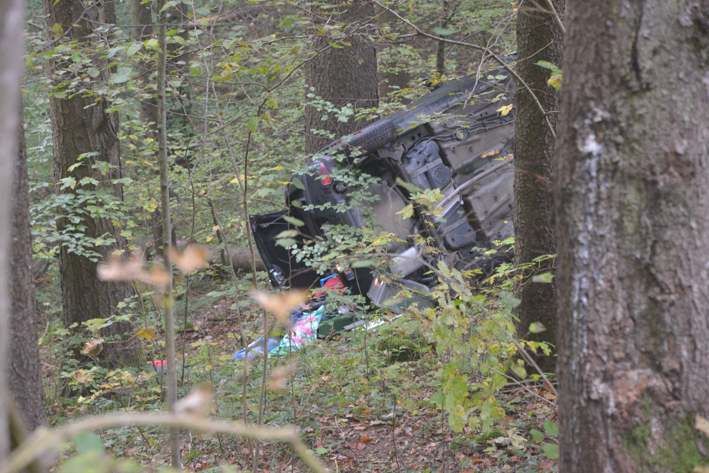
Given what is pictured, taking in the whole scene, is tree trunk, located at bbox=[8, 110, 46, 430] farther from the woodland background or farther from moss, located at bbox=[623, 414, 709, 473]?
moss, located at bbox=[623, 414, 709, 473]

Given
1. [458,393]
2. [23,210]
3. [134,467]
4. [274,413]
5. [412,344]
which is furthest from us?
[412,344]

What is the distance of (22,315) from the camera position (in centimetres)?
234

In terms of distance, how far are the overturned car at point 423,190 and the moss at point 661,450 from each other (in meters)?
4.78

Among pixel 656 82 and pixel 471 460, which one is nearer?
pixel 656 82

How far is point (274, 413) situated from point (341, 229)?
2.21m

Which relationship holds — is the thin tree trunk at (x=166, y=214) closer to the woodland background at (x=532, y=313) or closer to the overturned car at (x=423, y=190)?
the woodland background at (x=532, y=313)

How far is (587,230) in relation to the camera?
146 centimetres

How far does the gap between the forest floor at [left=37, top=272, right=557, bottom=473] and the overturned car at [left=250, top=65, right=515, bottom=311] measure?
58.8 inches

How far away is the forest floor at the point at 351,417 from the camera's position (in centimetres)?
331

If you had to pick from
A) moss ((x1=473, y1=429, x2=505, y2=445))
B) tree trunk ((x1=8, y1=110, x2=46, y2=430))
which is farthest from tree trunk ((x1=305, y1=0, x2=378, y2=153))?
tree trunk ((x1=8, y1=110, x2=46, y2=430))

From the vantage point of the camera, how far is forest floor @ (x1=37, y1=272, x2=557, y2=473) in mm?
3309

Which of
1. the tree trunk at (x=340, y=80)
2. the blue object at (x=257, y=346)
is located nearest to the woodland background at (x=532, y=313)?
the blue object at (x=257, y=346)

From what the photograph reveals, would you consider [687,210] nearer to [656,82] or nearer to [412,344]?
[656,82]

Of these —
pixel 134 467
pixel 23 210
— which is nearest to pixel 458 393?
pixel 134 467
